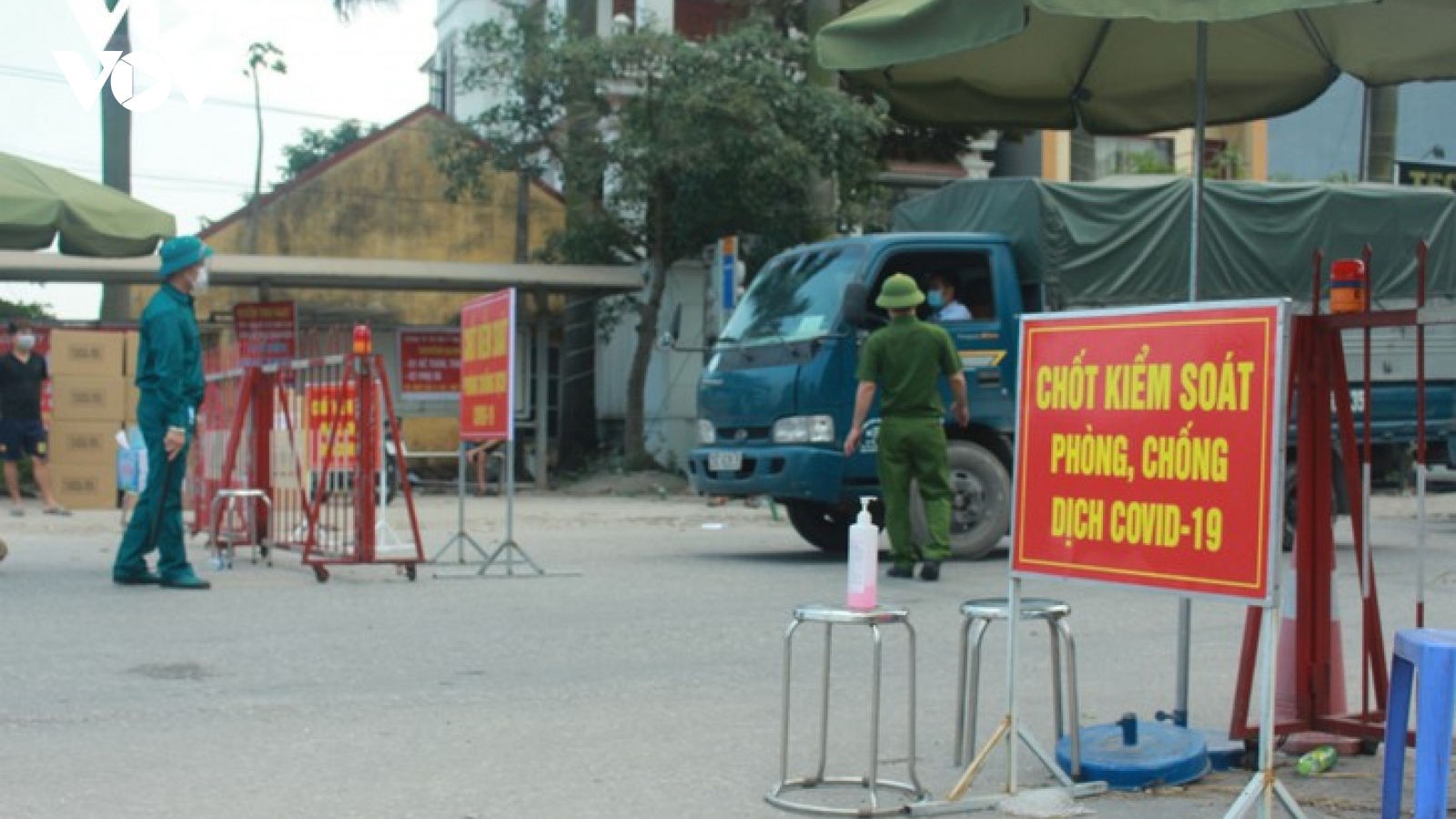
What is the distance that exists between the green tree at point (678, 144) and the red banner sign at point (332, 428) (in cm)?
1275

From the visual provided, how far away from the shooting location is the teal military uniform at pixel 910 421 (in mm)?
11453

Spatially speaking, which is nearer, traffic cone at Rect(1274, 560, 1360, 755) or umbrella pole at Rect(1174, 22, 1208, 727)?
traffic cone at Rect(1274, 560, 1360, 755)

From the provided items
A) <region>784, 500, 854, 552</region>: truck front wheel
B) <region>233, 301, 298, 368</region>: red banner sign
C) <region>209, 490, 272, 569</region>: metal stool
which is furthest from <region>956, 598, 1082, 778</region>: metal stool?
<region>233, 301, 298, 368</region>: red banner sign

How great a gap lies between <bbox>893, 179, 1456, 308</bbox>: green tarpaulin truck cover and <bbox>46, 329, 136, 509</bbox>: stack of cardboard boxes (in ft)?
32.2

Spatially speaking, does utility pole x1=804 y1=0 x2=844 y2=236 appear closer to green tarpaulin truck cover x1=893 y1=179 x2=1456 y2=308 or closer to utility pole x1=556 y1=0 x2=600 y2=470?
utility pole x1=556 y1=0 x2=600 y2=470

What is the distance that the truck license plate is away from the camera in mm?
13188

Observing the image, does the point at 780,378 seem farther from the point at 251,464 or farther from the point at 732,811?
the point at 732,811

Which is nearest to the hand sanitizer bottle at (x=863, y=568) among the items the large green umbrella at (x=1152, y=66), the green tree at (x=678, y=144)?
the large green umbrella at (x=1152, y=66)

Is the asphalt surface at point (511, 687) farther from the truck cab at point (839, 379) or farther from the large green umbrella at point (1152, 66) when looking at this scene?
the large green umbrella at point (1152, 66)

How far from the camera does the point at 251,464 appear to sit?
12.7 metres

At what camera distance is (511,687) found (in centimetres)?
752

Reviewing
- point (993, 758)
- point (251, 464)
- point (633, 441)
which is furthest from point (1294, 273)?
point (633, 441)

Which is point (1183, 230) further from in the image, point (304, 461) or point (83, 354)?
point (83, 354)

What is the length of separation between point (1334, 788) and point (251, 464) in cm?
885
